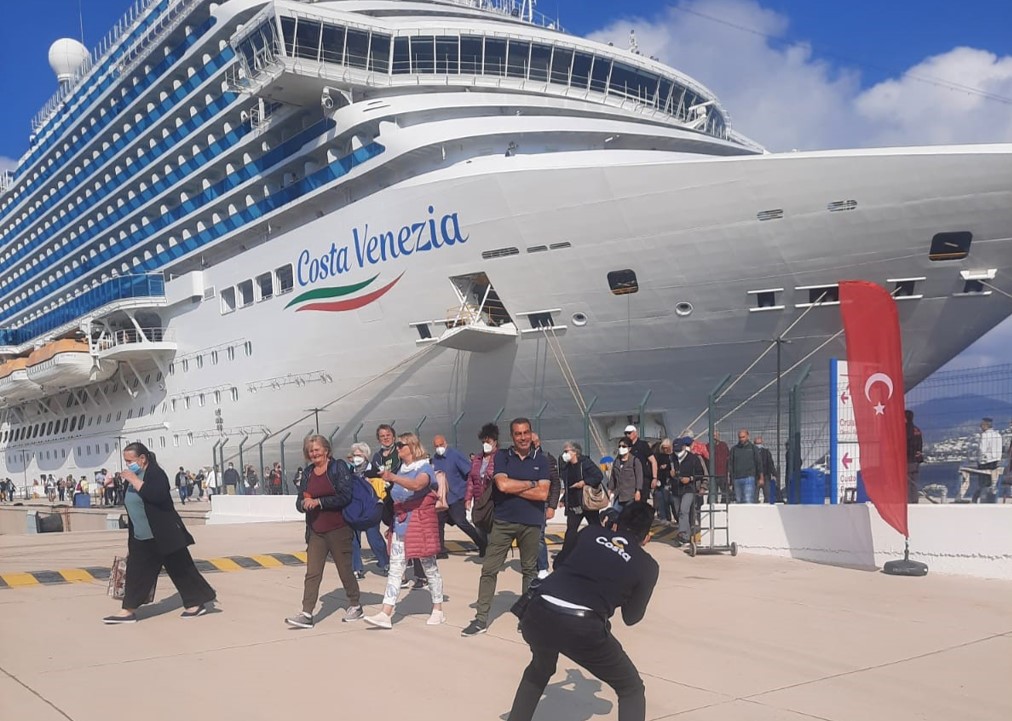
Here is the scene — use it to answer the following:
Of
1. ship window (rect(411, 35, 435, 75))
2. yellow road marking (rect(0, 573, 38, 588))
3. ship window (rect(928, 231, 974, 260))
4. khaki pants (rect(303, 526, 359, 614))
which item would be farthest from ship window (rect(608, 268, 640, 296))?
yellow road marking (rect(0, 573, 38, 588))

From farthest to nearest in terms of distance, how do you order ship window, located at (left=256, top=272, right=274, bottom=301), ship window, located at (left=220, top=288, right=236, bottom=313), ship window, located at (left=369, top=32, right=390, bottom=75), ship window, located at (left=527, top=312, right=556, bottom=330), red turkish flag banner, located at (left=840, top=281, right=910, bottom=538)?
ship window, located at (left=220, top=288, right=236, bottom=313), ship window, located at (left=256, top=272, right=274, bottom=301), ship window, located at (left=369, top=32, right=390, bottom=75), ship window, located at (left=527, top=312, right=556, bottom=330), red turkish flag banner, located at (left=840, top=281, right=910, bottom=538)

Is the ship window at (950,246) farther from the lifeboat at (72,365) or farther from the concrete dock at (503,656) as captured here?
the lifeboat at (72,365)

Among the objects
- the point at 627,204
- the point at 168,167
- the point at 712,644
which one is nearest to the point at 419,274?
the point at 627,204

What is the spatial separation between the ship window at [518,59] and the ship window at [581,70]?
126 centimetres

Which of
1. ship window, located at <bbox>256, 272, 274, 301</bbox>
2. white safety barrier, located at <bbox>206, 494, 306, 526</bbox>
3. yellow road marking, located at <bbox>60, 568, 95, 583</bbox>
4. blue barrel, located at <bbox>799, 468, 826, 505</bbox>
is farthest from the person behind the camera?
ship window, located at <bbox>256, 272, 274, 301</bbox>

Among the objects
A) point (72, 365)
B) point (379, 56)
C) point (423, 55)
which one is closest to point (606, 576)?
point (379, 56)

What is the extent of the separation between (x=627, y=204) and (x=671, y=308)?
1.92m

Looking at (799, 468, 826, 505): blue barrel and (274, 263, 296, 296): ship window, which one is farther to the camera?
(274, 263, 296, 296): ship window

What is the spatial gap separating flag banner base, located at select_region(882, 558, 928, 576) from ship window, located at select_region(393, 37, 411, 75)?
17.4m

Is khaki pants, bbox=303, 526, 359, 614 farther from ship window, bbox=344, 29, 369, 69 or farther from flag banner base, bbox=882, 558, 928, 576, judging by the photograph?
ship window, bbox=344, 29, 369, 69

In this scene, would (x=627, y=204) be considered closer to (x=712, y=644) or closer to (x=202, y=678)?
(x=712, y=644)

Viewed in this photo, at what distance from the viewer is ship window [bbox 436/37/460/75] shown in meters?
22.6

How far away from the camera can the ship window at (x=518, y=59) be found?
2273cm

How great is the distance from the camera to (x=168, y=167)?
31969mm
